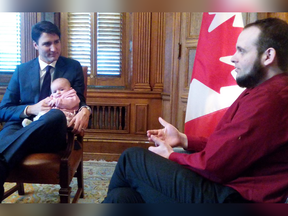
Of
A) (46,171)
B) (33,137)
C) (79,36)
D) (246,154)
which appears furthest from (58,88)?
(79,36)

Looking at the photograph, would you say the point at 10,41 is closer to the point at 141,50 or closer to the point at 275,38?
the point at 141,50

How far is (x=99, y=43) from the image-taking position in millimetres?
3141

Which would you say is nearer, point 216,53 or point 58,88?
point 58,88

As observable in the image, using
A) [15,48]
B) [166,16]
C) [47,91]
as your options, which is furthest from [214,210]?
[15,48]

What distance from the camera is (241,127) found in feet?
2.98

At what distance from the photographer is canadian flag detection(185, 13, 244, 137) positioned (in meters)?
1.88

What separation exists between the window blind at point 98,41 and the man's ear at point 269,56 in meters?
2.36

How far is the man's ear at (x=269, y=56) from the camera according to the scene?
92 centimetres

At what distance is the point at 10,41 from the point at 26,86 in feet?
4.85

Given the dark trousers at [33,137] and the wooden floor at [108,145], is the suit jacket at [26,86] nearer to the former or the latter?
the dark trousers at [33,137]

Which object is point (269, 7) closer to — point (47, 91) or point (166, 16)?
point (47, 91)

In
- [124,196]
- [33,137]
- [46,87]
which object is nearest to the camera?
[124,196]

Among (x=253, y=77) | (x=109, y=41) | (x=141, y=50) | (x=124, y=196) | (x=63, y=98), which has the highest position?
(x=109, y=41)

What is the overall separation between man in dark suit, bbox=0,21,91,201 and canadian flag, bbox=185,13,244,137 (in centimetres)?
78
